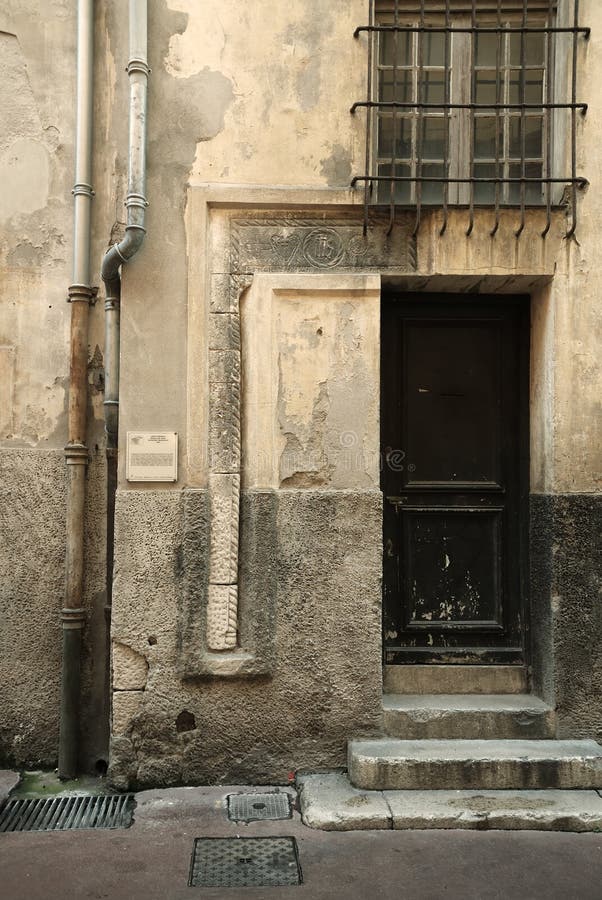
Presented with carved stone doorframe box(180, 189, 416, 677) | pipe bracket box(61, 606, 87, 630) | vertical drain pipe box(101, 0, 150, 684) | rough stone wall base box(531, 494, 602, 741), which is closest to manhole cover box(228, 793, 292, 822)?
carved stone doorframe box(180, 189, 416, 677)

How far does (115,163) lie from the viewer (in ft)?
16.0

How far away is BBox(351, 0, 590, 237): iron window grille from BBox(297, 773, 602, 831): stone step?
11.5 feet

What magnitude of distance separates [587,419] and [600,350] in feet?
1.42

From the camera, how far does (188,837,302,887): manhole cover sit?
3438 mm

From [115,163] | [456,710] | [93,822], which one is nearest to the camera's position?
[93,822]

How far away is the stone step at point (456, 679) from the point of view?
4.84 metres

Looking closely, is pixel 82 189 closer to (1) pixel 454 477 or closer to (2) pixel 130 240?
(2) pixel 130 240

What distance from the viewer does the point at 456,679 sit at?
486 centimetres

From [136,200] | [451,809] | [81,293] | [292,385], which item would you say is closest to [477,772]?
[451,809]

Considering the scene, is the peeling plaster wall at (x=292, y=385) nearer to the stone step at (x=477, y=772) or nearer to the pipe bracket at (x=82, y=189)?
the stone step at (x=477, y=772)

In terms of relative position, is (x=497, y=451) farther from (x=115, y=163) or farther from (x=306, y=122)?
(x=115, y=163)

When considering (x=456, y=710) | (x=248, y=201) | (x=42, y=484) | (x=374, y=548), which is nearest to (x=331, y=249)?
(x=248, y=201)

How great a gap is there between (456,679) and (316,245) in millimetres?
2927

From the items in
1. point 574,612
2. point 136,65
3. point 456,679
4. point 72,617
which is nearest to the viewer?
point 136,65
